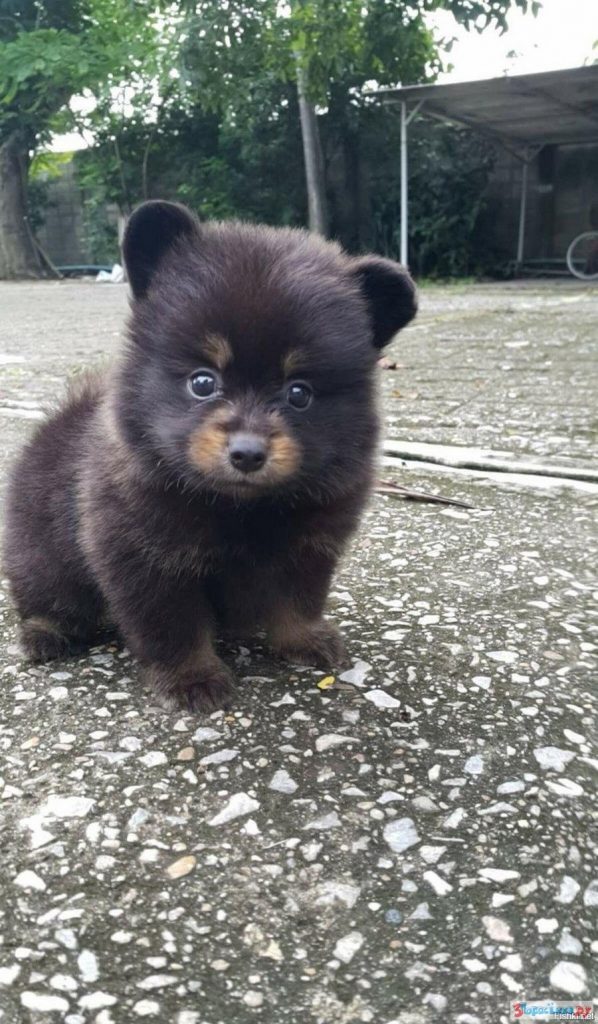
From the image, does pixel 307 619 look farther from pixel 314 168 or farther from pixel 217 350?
pixel 314 168

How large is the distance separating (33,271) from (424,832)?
79.0 feet

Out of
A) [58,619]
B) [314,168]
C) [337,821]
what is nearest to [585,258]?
[314,168]

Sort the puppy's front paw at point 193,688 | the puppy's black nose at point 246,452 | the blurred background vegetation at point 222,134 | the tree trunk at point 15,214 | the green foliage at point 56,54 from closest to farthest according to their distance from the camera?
the puppy's black nose at point 246,452
the puppy's front paw at point 193,688
the blurred background vegetation at point 222,134
the green foliage at point 56,54
the tree trunk at point 15,214

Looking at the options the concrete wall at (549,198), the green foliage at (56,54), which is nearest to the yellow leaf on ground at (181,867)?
the concrete wall at (549,198)

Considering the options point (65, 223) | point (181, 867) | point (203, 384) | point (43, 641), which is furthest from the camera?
point (65, 223)

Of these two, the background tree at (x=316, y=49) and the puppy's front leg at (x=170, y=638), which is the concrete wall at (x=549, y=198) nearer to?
the background tree at (x=316, y=49)

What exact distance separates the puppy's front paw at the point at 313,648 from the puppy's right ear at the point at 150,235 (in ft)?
2.83

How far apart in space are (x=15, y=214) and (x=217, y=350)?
23456mm

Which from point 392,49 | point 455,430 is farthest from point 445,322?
point 392,49

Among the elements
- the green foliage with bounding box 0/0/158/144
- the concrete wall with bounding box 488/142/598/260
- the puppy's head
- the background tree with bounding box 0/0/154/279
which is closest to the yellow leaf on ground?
the puppy's head

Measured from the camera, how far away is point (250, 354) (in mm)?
1806

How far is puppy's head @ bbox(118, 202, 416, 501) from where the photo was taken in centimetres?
180

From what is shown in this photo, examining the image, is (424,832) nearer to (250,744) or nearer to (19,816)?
(250,744)

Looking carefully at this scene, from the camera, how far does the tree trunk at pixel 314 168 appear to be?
1728 centimetres
